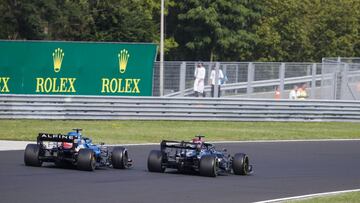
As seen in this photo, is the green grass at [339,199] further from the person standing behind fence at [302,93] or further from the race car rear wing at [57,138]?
the person standing behind fence at [302,93]

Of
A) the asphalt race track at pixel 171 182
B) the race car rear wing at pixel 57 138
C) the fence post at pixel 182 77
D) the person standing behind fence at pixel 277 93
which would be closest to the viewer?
the asphalt race track at pixel 171 182

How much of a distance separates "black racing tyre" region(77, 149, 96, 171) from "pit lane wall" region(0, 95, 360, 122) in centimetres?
1404

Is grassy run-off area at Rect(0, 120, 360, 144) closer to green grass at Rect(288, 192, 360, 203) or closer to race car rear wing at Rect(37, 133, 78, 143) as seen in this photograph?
race car rear wing at Rect(37, 133, 78, 143)

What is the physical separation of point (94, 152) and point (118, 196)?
13.2ft

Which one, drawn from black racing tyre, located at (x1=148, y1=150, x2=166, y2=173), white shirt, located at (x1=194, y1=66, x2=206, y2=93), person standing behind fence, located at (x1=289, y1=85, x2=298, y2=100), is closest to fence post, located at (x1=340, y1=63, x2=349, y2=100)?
person standing behind fence, located at (x1=289, y1=85, x2=298, y2=100)

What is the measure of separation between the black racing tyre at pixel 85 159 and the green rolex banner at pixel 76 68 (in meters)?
16.8

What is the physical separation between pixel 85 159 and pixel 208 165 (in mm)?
2208

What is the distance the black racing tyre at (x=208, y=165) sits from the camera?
56.9 ft

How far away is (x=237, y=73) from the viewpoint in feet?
117

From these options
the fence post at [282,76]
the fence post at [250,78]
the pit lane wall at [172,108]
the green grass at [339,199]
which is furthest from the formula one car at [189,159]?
the fence post at [282,76]

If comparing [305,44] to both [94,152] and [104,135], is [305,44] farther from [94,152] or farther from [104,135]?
[94,152]

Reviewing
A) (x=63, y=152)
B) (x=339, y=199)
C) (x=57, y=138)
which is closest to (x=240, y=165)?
(x=63, y=152)

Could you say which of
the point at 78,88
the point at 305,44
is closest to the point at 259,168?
the point at 78,88

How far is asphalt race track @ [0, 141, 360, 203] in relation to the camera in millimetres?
13953
